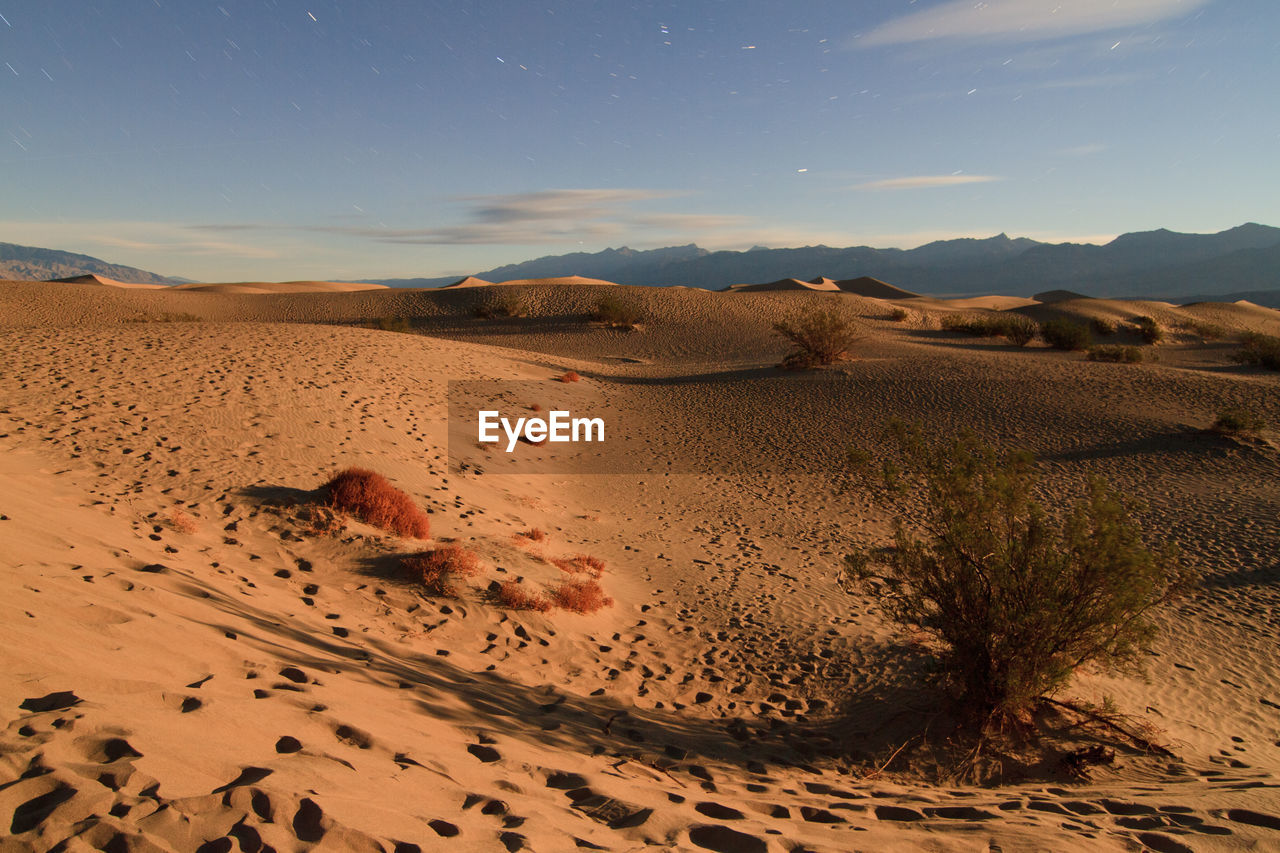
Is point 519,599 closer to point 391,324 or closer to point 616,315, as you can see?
point 616,315

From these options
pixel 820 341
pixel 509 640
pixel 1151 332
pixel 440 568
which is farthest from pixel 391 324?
pixel 1151 332

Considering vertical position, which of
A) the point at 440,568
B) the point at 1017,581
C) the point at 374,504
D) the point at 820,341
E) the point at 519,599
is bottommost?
the point at 519,599

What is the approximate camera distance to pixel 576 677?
591 centimetres

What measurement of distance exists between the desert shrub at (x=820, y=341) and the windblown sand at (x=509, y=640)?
5.12 metres

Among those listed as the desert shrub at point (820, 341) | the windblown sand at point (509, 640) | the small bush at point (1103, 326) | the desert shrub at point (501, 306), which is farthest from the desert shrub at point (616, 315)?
the small bush at point (1103, 326)

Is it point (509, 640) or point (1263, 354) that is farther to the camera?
point (1263, 354)

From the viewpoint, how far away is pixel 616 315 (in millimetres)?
33625

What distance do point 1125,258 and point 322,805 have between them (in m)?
192

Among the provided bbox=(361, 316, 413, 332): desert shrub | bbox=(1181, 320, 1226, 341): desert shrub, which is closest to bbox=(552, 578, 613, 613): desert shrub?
bbox=(361, 316, 413, 332): desert shrub

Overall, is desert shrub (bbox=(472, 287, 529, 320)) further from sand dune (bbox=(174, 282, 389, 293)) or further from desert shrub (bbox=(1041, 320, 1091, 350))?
desert shrub (bbox=(1041, 320, 1091, 350))

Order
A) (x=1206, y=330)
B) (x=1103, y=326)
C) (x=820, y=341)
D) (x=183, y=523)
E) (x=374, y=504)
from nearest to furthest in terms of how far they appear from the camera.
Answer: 1. (x=183, y=523)
2. (x=374, y=504)
3. (x=820, y=341)
4. (x=1206, y=330)
5. (x=1103, y=326)

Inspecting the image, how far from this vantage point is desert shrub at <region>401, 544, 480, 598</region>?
6801 mm

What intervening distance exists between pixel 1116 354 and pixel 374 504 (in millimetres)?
23032

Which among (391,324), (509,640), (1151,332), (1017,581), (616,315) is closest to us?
(1017,581)
